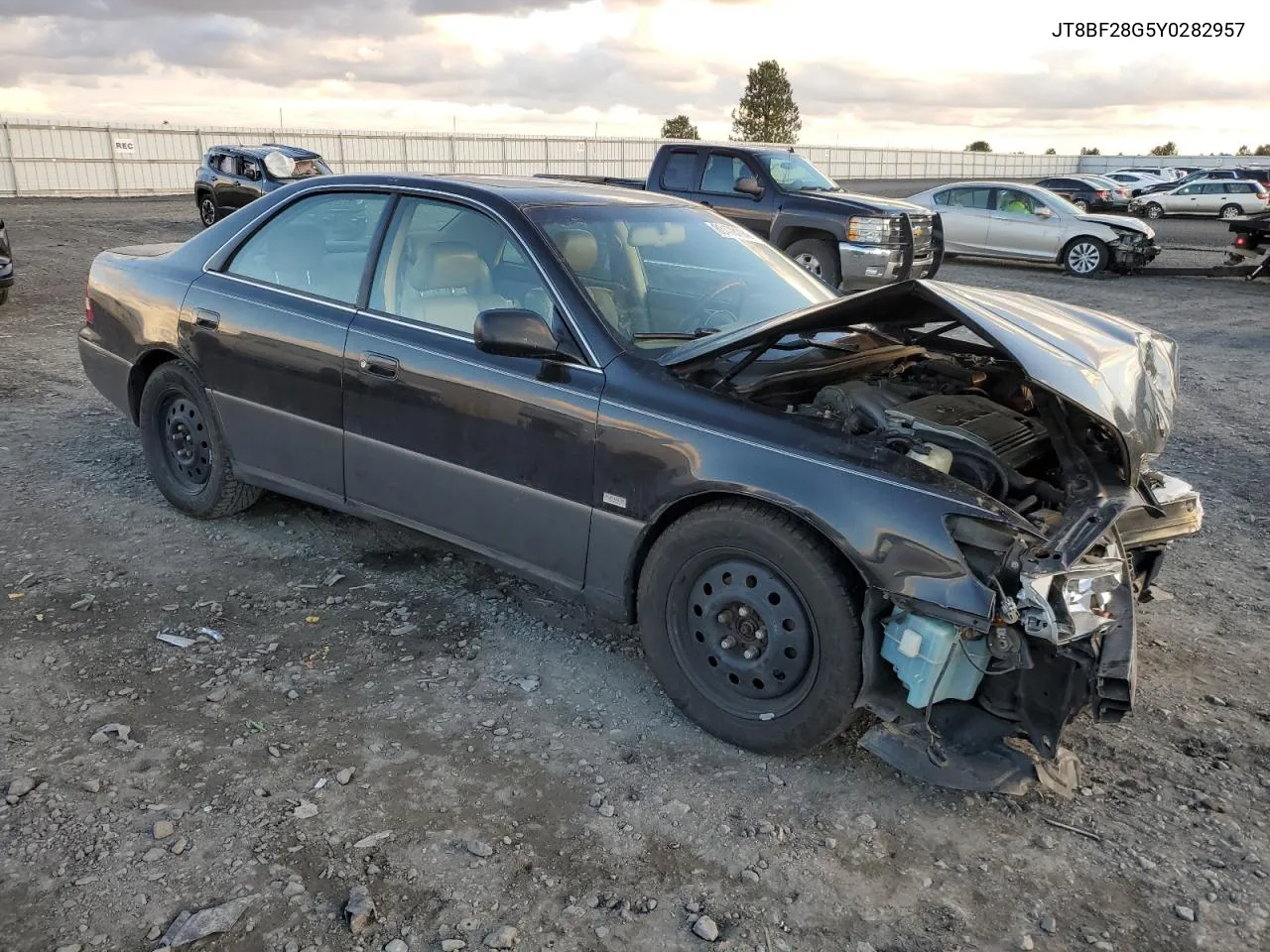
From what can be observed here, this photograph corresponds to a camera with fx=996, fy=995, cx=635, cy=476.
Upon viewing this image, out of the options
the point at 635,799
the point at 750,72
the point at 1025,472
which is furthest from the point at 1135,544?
the point at 750,72

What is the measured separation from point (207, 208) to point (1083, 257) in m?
16.2

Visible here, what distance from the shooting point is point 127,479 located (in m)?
5.54

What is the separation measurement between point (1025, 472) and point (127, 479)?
184 inches

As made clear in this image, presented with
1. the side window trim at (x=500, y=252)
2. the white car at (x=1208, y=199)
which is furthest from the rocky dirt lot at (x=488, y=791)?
the white car at (x=1208, y=199)

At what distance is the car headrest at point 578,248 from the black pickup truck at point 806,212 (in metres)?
8.20

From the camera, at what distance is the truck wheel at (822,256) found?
480 inches

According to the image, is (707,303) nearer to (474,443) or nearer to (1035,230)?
(474,443)

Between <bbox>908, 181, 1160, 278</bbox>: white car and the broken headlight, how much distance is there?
14.8m

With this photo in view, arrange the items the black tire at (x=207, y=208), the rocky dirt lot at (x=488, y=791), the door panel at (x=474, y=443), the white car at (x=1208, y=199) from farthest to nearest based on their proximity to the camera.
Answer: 1. the white car at (x=1208, y=199)
2. the black tire at (x=207, y=208)
3. the door panel at (x=474, y=443)
4. the rocky dirt lot at (x=488, y=791)

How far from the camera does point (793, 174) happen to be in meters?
12.8

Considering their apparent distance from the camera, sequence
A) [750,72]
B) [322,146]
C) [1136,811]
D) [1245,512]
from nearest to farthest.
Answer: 1. [1136,811]
2. [1245,512]
3. [322,146]
4. [750,72]

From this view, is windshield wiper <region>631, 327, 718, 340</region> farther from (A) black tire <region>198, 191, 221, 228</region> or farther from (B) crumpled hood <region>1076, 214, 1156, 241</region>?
(A) black tire <region>198, 191, 221, 228</region>

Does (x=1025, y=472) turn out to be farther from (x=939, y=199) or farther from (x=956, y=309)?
(x=939, y=199)

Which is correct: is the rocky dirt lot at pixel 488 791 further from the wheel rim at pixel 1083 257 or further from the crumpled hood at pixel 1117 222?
the crumpled hood at pixel 1117 222
